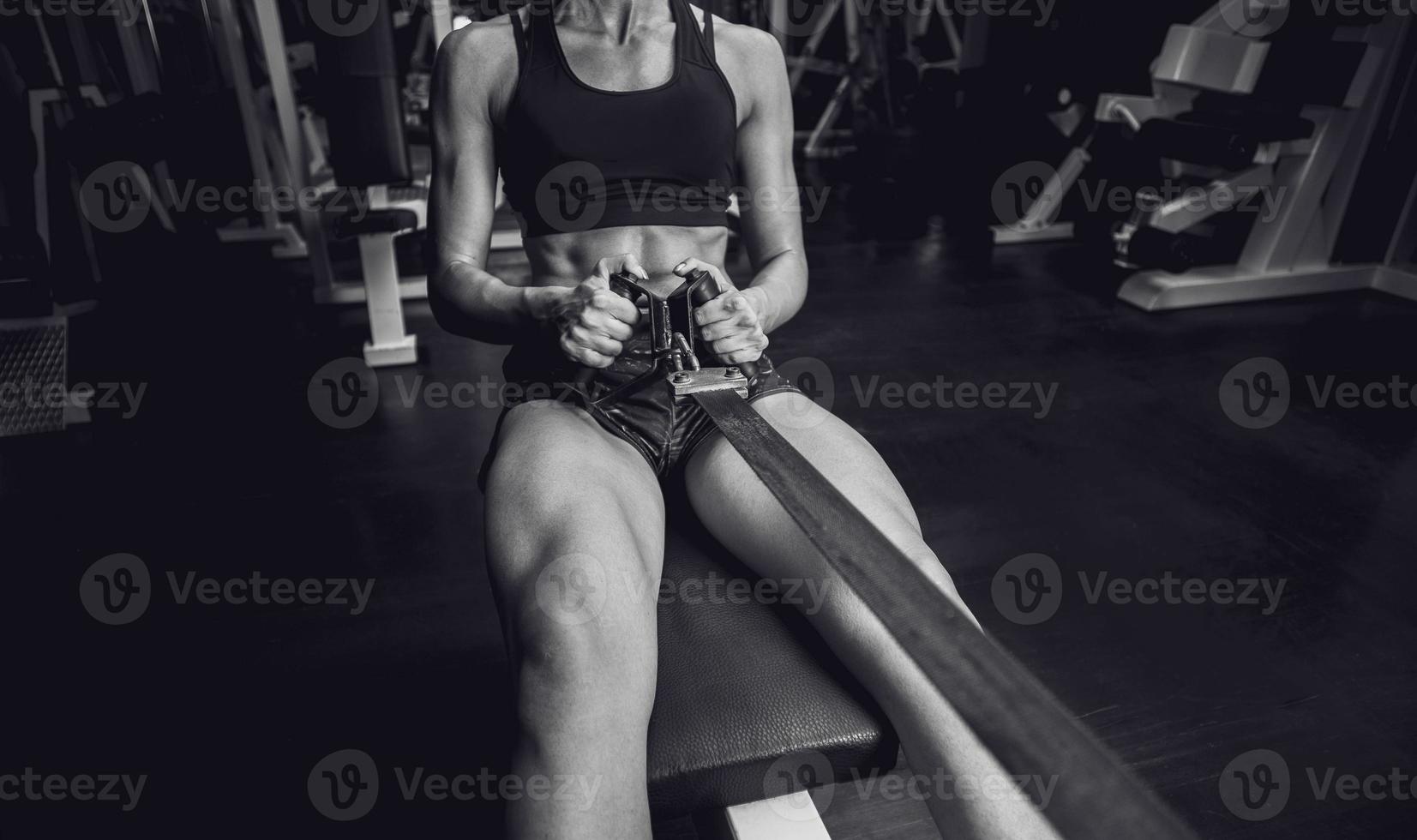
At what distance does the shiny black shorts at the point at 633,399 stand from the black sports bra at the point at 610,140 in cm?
21

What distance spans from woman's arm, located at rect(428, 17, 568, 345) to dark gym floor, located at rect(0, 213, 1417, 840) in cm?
66

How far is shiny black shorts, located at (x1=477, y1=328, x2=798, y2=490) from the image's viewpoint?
108cm

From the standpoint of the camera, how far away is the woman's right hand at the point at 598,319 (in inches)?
38.4

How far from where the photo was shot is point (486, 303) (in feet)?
3.76

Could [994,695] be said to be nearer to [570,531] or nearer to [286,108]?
[570,531]

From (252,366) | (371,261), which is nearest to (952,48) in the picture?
(371,261)

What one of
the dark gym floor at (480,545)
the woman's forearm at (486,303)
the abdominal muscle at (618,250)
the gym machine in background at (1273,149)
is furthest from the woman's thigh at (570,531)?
the gym machine in background at (1273,149)

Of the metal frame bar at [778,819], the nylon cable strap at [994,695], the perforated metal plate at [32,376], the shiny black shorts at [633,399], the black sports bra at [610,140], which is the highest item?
the black sports bra at [610,140]

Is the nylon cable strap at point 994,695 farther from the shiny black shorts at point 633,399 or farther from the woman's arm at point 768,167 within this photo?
the woman's arm at point 768,167

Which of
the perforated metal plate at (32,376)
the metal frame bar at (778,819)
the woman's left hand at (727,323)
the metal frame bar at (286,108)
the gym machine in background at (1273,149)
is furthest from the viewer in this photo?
the gym machine in background at (1273,149)

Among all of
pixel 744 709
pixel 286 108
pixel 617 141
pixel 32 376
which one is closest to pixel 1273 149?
pixel 617 141

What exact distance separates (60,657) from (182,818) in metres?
0.54

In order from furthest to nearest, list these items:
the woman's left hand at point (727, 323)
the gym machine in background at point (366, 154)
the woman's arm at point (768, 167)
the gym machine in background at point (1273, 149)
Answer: the gym machine in background at point (1273, 149), the gym machine in background at point (366, 154), the woman's arm at point (768, 167), the woman's left hand at point (727, 323)

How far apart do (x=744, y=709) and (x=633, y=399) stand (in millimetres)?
454
